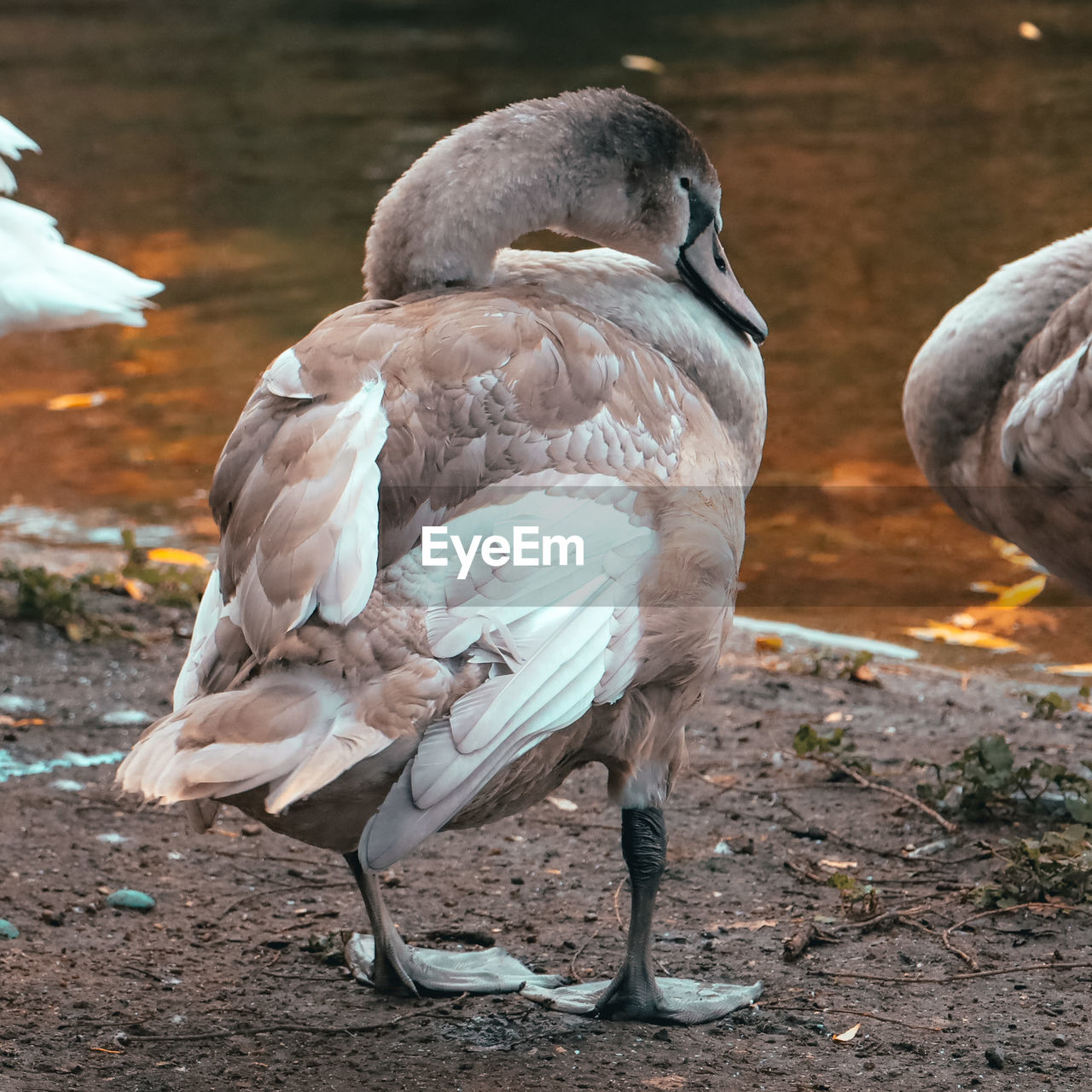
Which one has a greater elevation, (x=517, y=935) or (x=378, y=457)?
(x=378, y=457)

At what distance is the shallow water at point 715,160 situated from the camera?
623 cm

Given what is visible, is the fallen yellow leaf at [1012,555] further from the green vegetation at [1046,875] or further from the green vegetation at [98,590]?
the green vegetation at [98,590]

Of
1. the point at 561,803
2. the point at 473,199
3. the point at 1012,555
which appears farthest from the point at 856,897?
the point at 1012,555

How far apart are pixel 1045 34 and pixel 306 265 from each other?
37.0 ft

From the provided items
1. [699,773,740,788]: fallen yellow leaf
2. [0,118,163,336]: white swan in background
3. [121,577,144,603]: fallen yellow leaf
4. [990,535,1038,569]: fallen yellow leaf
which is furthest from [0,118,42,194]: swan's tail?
[990,535,1038,569]: fallen yellow leaf

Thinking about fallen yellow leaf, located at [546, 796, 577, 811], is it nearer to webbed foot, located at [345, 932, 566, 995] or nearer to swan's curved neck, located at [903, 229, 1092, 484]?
webbed foot, located at [345, 932, 566, 995]

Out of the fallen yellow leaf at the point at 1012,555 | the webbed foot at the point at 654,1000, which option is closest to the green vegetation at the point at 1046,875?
the webbed foot at the point at 654,1000

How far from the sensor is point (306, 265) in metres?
9.45

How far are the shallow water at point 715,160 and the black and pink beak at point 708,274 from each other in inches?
88.7

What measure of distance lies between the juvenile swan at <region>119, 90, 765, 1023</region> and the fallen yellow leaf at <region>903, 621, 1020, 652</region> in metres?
2.27

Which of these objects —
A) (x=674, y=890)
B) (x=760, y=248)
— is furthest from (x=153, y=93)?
(x=674, y=890)

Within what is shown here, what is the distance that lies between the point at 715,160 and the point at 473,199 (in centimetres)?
920

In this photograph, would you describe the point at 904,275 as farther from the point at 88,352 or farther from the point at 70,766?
the point at 70,766

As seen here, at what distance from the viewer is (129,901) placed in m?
3.35
